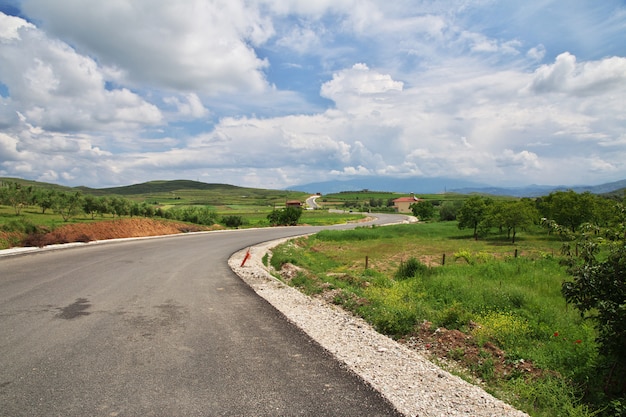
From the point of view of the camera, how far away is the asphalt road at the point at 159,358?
470cm

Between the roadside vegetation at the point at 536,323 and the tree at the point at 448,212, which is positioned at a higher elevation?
the roadside vegetation at the point at 536,323

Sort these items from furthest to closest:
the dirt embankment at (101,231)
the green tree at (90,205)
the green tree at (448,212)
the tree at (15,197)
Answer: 1. the green tree at (448,212)
2. the green tree at (90,205)
3. the tree at (15,197)
4. the dirt embankment at (101,231)

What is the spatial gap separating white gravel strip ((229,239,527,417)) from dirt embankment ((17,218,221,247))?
19.0 m

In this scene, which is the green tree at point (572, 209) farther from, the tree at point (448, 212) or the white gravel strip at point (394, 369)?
the tree at point (448, 212)

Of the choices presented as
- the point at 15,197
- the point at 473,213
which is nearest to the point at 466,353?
the point at 473,213

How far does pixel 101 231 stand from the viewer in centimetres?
2852

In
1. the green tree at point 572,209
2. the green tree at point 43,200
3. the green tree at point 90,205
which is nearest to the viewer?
the green tree at point 572,209

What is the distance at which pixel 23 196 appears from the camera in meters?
46.5

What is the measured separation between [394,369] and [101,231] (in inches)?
1125

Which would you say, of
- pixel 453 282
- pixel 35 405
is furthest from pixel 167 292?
pixel 453 282

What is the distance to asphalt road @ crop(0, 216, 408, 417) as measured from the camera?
4.70 m

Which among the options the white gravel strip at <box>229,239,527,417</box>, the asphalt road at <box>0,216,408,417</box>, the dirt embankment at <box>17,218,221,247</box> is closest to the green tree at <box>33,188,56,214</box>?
the dirt embankment at <box>17,218,221,247</box>

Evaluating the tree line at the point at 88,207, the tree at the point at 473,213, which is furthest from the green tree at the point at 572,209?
the tree line at the point at 88,207

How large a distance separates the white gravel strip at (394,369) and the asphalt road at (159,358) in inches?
11.1
